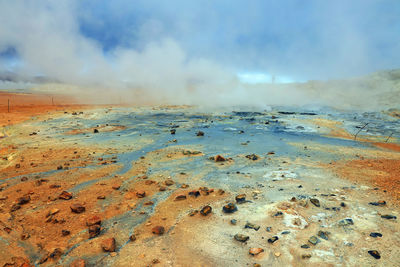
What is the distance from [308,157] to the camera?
7.46m

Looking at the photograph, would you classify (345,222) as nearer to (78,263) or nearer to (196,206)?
(196,206)

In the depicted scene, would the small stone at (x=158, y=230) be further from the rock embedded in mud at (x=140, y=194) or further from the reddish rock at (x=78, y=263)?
the rock embedded in mud at (x=140, y=194)

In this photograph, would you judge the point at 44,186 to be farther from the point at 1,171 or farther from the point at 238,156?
the point at 238,156

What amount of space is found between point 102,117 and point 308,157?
13284mm

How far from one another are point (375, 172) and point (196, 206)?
4.85 meters

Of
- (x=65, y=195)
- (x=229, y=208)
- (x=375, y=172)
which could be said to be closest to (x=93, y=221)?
(x=65, y=195)

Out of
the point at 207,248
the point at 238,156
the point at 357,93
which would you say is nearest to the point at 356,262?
the point at 207,248

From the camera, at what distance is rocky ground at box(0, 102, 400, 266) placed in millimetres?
2967

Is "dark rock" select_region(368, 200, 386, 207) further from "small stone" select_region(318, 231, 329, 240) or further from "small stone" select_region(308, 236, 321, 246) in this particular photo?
"small stone" select_region(308, 236, 321, 246)

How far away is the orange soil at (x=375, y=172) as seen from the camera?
16.4 feet

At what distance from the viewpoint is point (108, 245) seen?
120 inches

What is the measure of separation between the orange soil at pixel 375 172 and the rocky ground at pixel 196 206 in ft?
0.08

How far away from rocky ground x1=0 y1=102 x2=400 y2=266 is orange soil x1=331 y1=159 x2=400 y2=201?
0.08 feet

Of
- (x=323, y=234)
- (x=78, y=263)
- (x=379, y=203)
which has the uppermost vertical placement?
(x=379, y=203)
